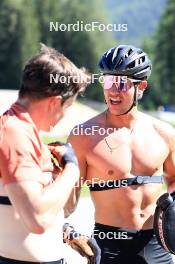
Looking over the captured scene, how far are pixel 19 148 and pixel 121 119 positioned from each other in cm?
168

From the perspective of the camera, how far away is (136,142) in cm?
445

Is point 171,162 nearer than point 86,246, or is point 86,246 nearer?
point 86,246

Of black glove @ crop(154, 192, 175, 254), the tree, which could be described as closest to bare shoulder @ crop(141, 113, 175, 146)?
black glove @ crop(154, 192, 175, 254)

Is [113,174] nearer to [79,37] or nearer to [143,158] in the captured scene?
[143,158]

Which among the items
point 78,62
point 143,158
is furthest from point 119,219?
point 78,62

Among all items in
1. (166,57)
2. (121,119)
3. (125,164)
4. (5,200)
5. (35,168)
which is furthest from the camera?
(166,57)

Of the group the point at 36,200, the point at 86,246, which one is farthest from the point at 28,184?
the point at 86,246

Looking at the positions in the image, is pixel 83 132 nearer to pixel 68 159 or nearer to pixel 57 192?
pixel 68 159

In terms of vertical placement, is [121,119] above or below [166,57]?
above

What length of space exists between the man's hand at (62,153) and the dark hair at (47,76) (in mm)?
277

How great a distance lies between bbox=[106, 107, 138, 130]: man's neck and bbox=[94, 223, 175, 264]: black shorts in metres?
0.69

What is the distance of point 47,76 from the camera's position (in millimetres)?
2963

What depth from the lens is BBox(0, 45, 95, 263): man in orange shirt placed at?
9.25 feet

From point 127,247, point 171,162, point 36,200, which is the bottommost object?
point 127,247
